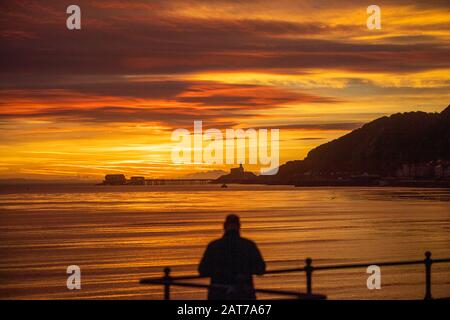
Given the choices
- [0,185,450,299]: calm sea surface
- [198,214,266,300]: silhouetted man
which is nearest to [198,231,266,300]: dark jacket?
[198,214,266,300]: silhouetted man

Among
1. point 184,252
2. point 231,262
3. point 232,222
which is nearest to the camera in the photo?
point 232,222

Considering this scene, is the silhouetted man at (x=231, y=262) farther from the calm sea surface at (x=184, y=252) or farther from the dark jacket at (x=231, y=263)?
the calm sea surface at (x=184, y=252)

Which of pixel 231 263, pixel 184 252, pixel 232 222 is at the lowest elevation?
pixel 184 252

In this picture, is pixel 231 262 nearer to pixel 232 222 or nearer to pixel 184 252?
pixel 232 222

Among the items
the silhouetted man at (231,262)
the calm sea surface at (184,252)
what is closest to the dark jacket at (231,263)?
the silhouetted man at (231,262)

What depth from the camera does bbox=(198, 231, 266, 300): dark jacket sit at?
27.3ft

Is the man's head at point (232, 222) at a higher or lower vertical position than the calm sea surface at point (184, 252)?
higher

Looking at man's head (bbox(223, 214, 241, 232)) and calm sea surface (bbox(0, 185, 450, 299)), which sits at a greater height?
man's head (bbox(223, 214, 241, 232))

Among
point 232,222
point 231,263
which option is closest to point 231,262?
point 231,263

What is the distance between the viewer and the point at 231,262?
841 cm

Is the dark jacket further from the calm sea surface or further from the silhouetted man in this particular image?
the calm sea surface

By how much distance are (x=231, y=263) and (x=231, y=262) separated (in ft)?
0.04

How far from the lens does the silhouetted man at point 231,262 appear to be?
27.2 ft
